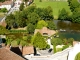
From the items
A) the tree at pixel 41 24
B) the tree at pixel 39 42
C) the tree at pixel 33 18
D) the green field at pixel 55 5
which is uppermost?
the green field at pixel 55 5

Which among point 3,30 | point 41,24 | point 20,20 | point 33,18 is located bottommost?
point 3,30

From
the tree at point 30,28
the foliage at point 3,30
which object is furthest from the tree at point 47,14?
the foliage at point 3,30

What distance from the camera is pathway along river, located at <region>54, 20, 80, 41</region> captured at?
2645cm

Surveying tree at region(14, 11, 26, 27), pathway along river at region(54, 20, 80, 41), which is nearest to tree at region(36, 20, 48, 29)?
pathway along river at region(54, 20, 80, 41)

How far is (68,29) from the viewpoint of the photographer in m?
28.8

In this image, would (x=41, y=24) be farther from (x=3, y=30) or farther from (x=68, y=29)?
(x=3, y=30)

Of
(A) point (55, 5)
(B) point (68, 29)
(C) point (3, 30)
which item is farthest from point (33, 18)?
(A) point (55, 5)

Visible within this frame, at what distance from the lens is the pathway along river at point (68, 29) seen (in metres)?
26.5

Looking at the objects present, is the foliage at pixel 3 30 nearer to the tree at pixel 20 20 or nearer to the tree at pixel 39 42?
the tree at pixel 20 20

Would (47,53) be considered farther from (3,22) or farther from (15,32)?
(3,22)

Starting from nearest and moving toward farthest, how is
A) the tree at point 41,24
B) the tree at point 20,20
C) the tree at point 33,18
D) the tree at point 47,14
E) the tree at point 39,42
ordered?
the tree at point 39,42 → the tree at point 41,24 → the tree at point 33,18 → the tree at point 20,20 → the tree at point 47,14

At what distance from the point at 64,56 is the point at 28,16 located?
37.8ft

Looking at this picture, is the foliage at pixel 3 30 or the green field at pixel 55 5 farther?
the green field at pixel 55 5

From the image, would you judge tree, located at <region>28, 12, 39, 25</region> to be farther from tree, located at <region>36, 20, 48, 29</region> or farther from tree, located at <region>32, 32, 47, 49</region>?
tree, located at <region>32, 32, 47, 49</region>
